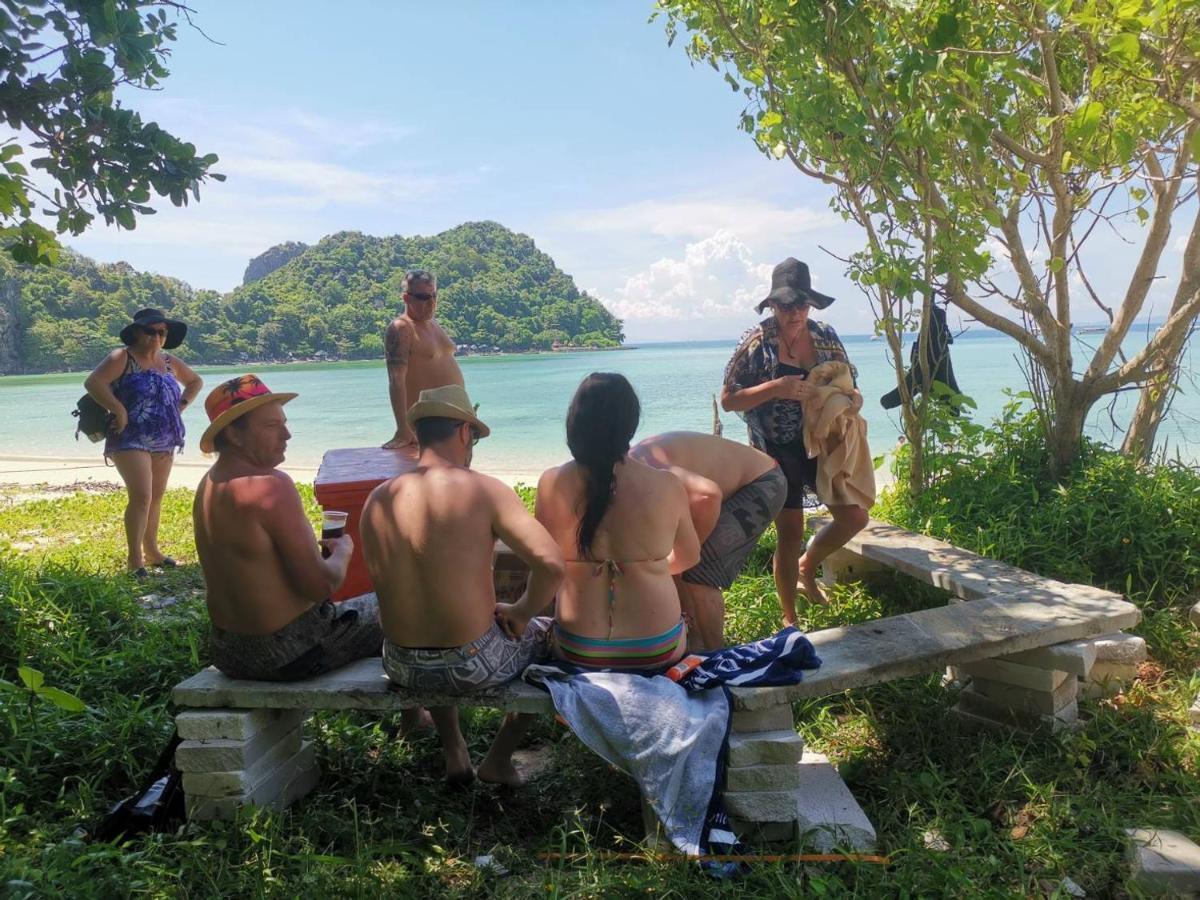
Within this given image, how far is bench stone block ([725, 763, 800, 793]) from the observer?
2.53 metres

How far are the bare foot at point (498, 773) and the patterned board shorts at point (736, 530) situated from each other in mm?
1080

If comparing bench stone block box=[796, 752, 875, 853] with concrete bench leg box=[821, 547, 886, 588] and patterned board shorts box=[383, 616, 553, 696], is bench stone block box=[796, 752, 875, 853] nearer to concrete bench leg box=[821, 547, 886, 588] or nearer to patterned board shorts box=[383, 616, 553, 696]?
patterned board shorts box=[383, 616, 553, 696]

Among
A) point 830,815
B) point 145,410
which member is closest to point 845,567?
point 830,815

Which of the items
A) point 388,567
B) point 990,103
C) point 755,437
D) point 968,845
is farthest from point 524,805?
point 990,103

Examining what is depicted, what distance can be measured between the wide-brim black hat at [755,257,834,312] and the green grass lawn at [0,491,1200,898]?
169cm

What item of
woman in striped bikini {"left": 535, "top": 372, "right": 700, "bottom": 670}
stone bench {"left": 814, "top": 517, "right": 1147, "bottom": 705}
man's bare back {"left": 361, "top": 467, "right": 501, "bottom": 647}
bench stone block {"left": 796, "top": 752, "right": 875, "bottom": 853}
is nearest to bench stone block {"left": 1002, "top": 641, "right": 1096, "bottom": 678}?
stone bench {"left": 814, "top": 517, "right": 1147, "bottom": 705}

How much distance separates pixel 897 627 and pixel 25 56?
3.50 meters

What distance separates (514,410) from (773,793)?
29.1m

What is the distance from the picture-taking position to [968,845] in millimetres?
2543

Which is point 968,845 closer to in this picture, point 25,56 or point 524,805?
point 524,805

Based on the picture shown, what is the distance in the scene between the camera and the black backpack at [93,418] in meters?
5.39

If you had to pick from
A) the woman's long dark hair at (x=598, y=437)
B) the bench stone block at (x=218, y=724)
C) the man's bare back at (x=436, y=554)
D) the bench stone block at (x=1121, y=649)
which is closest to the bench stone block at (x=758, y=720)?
the woman's long dark hair at (x=598, y=437)

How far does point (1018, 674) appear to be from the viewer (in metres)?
3.25

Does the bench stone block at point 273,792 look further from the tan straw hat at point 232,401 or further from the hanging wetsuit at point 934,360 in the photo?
the hanging wetsuit at point 934,360
